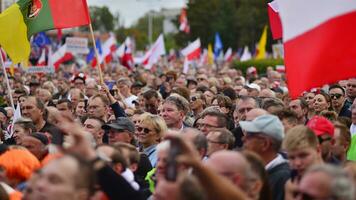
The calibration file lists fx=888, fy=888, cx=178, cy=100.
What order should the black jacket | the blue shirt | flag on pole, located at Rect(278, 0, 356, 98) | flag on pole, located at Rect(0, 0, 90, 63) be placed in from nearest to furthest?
the black jacket
flag on pole, located at Rect(278, 0, 356, 98)
the blue shirt
flag on pole, located at Rect(0, 0, 90, 63)

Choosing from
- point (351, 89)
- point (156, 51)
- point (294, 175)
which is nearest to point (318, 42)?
point (294, 175)

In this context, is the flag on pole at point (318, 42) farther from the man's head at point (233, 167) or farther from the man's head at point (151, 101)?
the man's head at point (151, 101)

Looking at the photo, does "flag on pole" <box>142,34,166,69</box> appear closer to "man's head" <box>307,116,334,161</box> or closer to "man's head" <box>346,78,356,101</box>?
"man's head" <box>346,78,356,101</box>

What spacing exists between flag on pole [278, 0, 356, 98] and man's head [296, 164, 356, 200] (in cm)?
194

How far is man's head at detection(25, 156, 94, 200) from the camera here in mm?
4945

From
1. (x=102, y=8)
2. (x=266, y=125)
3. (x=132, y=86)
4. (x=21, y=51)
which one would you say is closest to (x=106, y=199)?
(x=266, y=125)

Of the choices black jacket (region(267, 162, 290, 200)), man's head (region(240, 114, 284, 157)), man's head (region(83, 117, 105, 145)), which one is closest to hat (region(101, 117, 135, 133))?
man's head (region(83, 117, 105, 145))

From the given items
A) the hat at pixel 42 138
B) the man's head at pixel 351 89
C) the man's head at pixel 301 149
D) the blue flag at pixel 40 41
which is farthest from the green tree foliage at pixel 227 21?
the man's head at pixel 301 149

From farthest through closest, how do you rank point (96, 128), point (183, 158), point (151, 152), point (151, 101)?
1. point (151, 101)
2. point (96, 128)
3. point (151, 152)
4. point (183, 158)

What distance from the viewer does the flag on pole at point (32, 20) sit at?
1315 cm

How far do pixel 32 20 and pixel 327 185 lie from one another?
30.4 ft

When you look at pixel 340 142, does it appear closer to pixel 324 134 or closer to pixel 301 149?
pixel 324 134

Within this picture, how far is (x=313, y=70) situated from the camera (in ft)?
22.4

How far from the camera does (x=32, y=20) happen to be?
1341 cm
